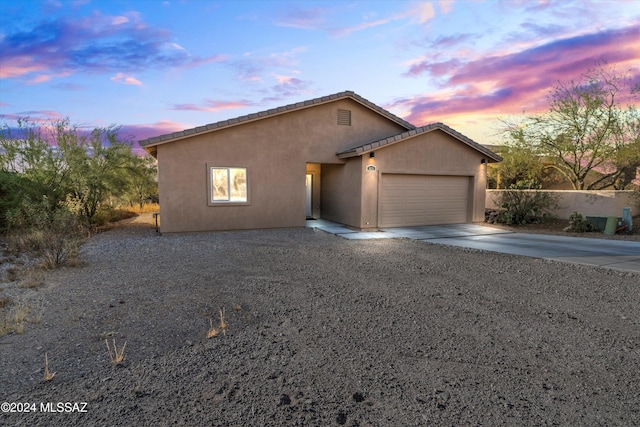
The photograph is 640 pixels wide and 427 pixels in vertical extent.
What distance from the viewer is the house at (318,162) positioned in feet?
37.3

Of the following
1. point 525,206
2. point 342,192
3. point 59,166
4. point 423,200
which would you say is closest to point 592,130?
point 525,206

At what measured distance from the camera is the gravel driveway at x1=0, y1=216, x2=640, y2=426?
2.42 m

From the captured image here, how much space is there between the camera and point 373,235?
436 inches

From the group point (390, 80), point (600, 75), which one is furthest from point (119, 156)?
point (600, 75)

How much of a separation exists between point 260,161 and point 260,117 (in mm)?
1525

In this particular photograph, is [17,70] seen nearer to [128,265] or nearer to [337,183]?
[128,265]

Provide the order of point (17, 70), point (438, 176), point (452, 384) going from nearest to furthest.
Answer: point (452, 384)
point (17, 70)
point (438, 176)

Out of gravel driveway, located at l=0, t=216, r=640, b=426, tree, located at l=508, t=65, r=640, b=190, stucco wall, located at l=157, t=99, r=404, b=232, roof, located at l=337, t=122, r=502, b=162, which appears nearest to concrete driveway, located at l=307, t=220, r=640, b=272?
gravel driveway, located at l=0, t=216, r=640, b=426

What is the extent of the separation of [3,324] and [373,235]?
9.03m

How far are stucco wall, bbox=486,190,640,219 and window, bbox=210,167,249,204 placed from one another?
13262mm

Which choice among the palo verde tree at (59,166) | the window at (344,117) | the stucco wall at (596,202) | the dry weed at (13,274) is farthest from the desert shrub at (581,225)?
the palo verde tree at (59,166)

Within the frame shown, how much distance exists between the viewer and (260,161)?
39.7 ft

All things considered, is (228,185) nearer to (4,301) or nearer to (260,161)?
(260,161)

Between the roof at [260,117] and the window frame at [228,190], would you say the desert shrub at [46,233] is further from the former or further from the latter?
the window frame at [228,190]
